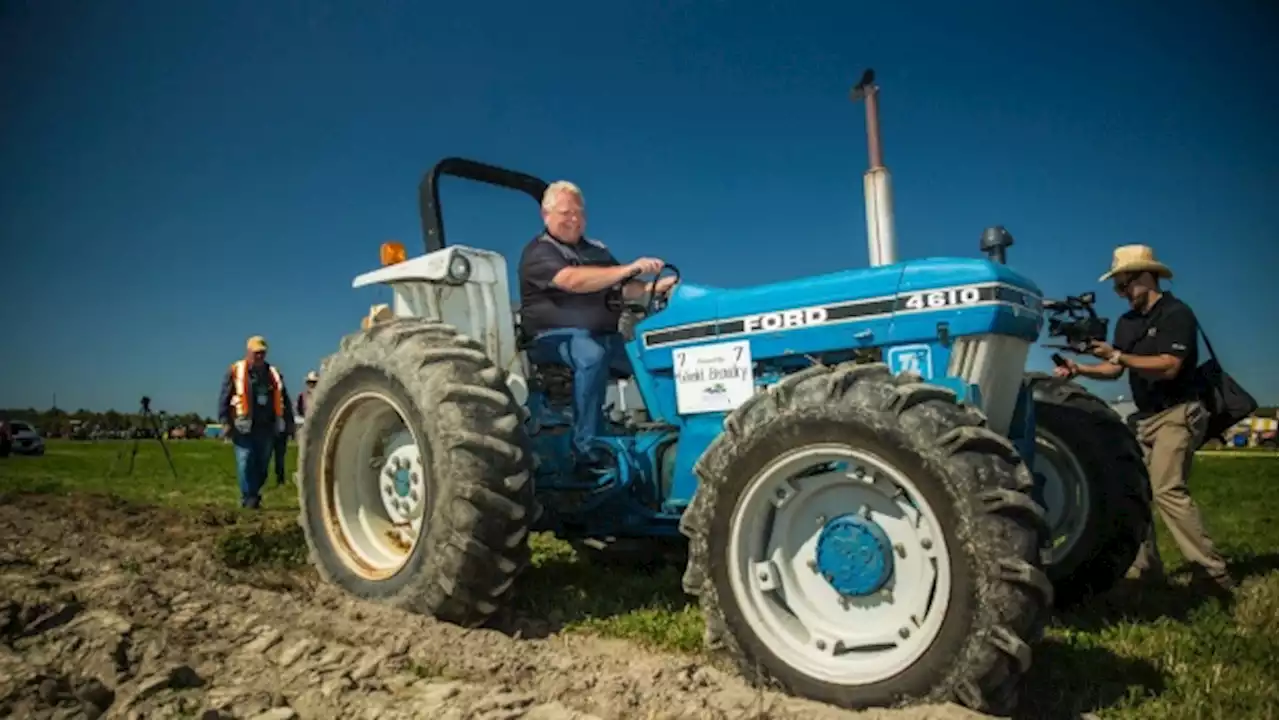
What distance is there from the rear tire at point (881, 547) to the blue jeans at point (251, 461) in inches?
300

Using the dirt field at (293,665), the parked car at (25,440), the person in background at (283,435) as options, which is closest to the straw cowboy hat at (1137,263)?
the dirt field at (293,665)

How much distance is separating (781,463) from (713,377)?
1083 mm

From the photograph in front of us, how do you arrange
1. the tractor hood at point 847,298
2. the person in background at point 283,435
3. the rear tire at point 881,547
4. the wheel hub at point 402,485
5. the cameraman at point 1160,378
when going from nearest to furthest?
the rear tire at point 881,547 → the tractor hood at point 847,298 → the wheel hub at point 402,485 → the cameraman at point 1160,378 → the person in background at point 283,435

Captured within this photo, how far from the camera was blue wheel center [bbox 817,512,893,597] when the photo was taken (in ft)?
9.58

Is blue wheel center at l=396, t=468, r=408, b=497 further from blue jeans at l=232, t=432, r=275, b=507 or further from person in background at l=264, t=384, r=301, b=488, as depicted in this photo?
person in background at l=264, t=384, r=301, b=488

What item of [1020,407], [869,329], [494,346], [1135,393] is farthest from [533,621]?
[1135,393]

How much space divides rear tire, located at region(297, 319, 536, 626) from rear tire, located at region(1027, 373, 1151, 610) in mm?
2749

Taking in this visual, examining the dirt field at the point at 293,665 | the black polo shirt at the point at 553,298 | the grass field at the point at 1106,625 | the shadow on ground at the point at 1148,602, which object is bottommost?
the shadow on ground at the point at 1148,602

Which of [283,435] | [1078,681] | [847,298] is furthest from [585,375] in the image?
[283,435]

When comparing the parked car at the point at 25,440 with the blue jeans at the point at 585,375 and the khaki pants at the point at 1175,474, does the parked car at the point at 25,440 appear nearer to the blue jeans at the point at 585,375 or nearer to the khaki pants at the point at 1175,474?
the blue jeans at the point at 585,375

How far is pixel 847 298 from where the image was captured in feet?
12.0

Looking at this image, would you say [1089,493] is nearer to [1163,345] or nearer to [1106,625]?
[1106,625]

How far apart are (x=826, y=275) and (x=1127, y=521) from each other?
2.22 metres

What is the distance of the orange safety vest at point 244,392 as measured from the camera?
966 centimetres
